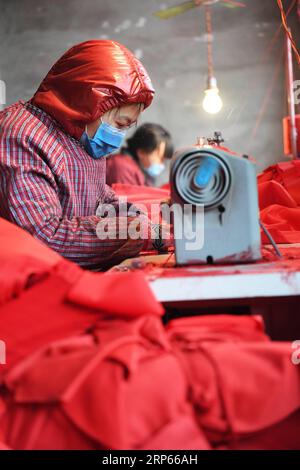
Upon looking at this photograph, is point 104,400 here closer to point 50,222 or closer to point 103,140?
point 50,222

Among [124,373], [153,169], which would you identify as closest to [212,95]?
[153,169]

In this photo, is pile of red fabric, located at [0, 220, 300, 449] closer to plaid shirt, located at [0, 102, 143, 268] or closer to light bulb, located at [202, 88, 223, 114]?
plaid shirt, located at [0, 102, 143, 268]

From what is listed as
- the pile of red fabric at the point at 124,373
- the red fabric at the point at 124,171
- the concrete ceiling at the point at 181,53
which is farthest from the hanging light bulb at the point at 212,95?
the pile of red fabric at the point at 124,373

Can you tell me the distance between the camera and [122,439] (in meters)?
0.85

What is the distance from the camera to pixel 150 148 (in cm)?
552

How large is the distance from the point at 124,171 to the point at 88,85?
139 inches

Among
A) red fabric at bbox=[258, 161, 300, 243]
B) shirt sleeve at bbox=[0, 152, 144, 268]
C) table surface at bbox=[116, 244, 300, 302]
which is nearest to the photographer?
table surface at bbox=[116, 244, 300, 302]

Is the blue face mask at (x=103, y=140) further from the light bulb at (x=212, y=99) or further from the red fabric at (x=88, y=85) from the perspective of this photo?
the light bulb at (x=212, y=99)

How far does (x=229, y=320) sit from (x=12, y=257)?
0.39 meters

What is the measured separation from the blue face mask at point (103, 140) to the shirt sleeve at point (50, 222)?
0.88 feet

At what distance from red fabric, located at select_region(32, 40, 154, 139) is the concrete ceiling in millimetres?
5318

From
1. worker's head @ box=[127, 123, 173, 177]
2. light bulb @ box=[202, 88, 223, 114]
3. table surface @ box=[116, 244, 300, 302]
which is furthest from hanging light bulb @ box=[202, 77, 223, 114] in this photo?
table surface @ box=[116, 244, 300, 302]

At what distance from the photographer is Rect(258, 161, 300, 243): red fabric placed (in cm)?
185

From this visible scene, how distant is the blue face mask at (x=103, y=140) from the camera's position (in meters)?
1.94
